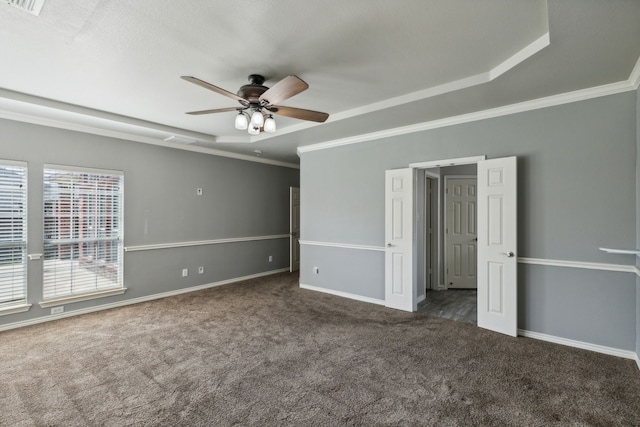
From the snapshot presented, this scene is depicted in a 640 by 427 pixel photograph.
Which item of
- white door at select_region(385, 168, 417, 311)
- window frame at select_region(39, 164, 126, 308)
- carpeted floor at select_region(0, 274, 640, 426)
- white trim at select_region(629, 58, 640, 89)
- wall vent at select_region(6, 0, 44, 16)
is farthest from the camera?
white door at select_region(385, 168, 417, 311)

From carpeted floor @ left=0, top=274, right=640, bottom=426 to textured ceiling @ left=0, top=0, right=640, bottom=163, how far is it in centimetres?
255

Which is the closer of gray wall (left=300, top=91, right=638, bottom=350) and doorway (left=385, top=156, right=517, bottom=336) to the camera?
gray wall (left=300, top=91, right=638, bottom=350)

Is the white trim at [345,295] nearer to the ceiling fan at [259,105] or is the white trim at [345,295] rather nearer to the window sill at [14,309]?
the ceiling fan at [259,105]

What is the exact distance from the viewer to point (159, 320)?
392cm

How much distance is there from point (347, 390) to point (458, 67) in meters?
2.85

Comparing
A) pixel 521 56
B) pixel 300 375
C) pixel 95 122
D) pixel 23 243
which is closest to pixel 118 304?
pixel 23 243

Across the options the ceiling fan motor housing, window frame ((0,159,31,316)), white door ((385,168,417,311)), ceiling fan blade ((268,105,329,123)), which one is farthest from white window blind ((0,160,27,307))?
white door ((385,168,417,311))

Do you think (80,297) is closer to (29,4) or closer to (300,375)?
(300,375)

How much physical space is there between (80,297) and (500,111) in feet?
19.1

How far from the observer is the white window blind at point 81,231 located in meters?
3.91

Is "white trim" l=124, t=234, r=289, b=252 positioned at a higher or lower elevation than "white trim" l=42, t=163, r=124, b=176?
lower

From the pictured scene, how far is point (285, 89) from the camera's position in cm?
231

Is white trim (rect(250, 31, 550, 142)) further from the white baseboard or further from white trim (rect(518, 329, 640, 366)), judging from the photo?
the white baseboard

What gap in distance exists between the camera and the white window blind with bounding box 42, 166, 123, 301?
12.8ft
